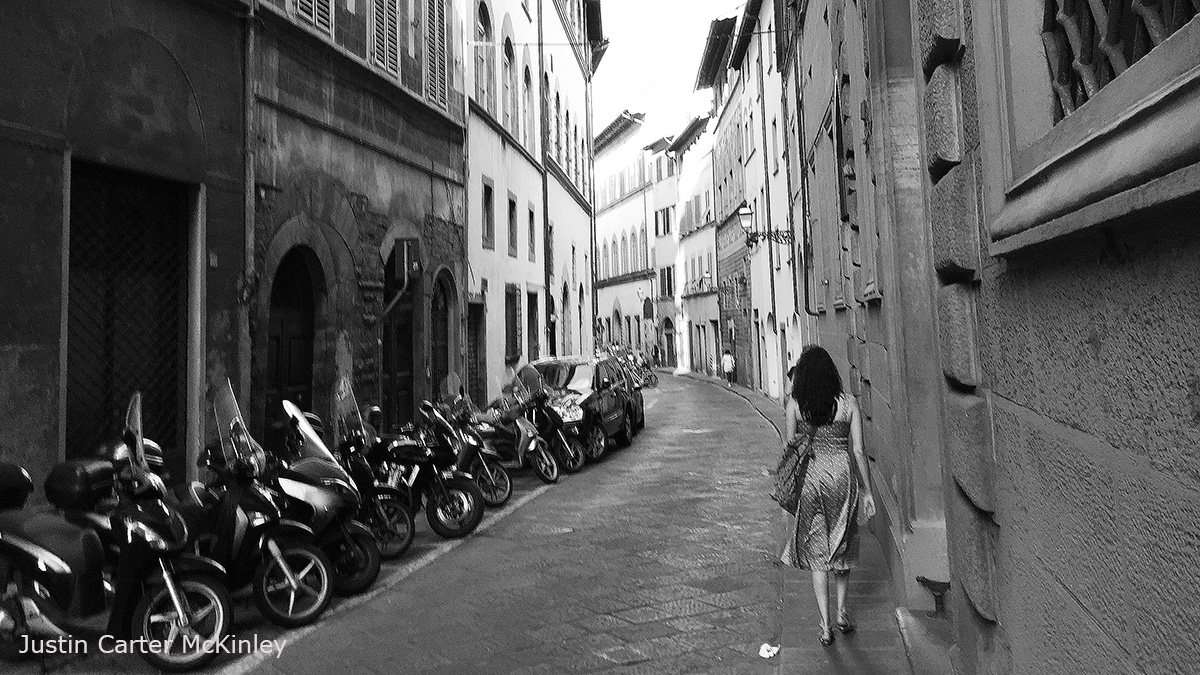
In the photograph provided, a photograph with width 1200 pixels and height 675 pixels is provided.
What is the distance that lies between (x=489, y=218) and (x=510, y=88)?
12.2 ft

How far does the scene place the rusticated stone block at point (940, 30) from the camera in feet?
9.43

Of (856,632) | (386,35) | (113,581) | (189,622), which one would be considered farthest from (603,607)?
(386,35)

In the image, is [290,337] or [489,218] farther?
[489,218]

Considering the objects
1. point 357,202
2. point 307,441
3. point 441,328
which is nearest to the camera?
point 307,441

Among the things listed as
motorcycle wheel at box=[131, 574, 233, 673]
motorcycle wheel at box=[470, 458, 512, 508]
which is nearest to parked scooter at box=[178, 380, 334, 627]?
motorcycle wheel at box=[131, 574, 233, 673]

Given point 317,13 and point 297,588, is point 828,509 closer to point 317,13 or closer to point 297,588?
point 297,588

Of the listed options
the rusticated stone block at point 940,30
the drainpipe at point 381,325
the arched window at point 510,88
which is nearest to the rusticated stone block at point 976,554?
the rusticated stone block at point 940,30

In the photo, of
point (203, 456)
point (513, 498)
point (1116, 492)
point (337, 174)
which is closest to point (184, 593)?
point (203, 456)

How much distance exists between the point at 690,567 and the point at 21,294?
5390mm

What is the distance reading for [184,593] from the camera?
16.4 ft

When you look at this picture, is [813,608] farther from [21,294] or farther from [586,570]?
[21,294]

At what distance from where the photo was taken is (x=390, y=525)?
7430 mm

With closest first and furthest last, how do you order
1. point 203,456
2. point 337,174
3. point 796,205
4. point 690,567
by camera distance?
point 203,456 < point 690,567 < point 337,174 < point 796,205

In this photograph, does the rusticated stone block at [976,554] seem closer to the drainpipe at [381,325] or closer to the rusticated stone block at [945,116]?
the rusticated stone block at [945,116]
